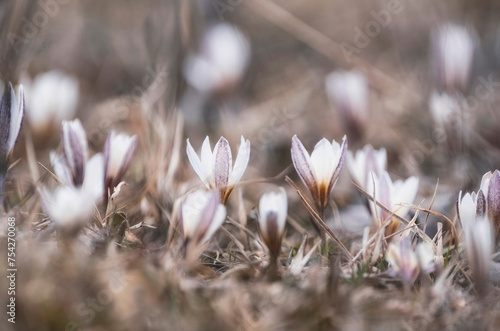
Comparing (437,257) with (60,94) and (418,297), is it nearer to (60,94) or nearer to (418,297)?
(418,297)

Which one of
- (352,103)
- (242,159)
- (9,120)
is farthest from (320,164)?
(352,103)

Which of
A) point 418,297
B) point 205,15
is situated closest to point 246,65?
point 205,15

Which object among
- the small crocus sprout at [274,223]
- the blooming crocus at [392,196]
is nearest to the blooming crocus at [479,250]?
the blooming crocus at [392,196]

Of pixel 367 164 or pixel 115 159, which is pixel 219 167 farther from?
pixel 367 164

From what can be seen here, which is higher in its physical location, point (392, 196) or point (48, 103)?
point (392, 196)

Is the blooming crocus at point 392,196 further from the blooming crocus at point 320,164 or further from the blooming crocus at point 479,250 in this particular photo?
the blooming crocus at point 479,250
